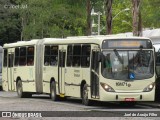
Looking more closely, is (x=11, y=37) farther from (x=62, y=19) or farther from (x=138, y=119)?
(x=138, y=119)

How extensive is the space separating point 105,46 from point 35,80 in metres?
9.01

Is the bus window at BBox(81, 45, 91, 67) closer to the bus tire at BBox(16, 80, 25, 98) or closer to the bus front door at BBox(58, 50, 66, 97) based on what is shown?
the bus front door at BBox(58, 50, 66, 97)

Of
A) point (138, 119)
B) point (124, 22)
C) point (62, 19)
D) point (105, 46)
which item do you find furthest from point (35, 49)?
point (124, 22)

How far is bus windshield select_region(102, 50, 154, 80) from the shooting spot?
24250mm

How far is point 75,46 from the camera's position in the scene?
2742 cm

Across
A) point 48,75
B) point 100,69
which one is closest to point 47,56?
point 48,75

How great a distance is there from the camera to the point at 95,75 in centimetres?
2495

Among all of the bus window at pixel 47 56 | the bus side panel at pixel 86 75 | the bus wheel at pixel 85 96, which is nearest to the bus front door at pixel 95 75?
the bus side panel at pixel 86 75

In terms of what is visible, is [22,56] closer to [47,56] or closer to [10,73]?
[10,73]

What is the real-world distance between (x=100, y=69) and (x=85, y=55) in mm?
1826

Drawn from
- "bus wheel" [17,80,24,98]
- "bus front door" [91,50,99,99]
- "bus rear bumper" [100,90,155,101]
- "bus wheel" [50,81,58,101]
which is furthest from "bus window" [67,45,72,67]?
"bus wheel" [17,80,24,98]

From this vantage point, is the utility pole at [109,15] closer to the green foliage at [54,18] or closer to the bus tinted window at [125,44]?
the green foliage at [54,18]

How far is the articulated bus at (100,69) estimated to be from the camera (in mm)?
24234

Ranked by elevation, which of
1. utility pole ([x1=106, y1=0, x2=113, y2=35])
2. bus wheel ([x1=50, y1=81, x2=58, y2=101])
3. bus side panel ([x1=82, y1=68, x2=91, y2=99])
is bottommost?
bus wheel ([x1=50, y1=81, x2=58, y2=101])
